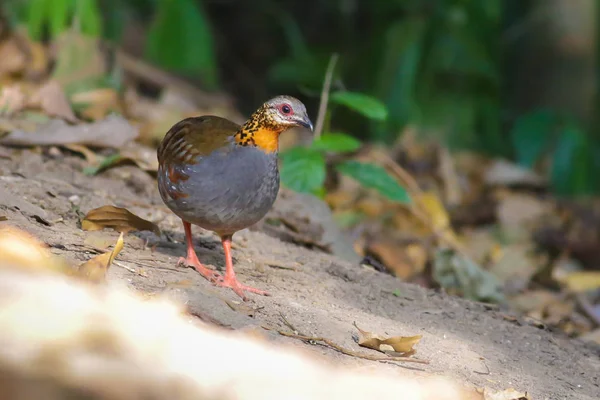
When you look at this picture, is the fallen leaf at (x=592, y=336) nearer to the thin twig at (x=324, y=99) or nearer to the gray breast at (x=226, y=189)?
the thin twig at (x=324, y=99)

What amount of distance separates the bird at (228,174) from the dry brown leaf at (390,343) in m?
0.52

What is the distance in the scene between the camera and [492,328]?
13.8 ft

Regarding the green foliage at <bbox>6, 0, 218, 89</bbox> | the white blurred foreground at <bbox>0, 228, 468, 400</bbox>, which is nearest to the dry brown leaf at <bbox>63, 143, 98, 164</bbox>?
the green foliage at <bbox>6, 0, 218, 89</bbox>

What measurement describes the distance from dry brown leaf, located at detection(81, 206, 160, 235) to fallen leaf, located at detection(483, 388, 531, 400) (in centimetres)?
177

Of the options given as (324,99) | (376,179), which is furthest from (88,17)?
(376,179)

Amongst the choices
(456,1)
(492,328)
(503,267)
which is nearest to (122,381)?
(492,328)

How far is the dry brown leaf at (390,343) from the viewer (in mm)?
3404

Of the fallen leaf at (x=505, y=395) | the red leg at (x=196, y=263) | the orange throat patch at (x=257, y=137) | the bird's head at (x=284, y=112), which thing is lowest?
the red leg at (x=196, y=263)

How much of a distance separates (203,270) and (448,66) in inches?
226

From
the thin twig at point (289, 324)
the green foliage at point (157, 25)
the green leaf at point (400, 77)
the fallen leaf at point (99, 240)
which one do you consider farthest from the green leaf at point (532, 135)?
the thin twig at point (289, 324)

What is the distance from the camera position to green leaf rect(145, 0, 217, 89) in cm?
831

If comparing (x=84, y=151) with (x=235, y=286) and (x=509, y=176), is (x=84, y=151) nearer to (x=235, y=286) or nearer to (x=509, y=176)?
(x=235, y=286)

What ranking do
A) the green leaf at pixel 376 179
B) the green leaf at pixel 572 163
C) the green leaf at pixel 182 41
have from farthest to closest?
1. the green leaf at pixel 572 163
2. the green leaf at pixel 182 41
3. the green leaf at pixel 376 179

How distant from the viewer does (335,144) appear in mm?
5324
